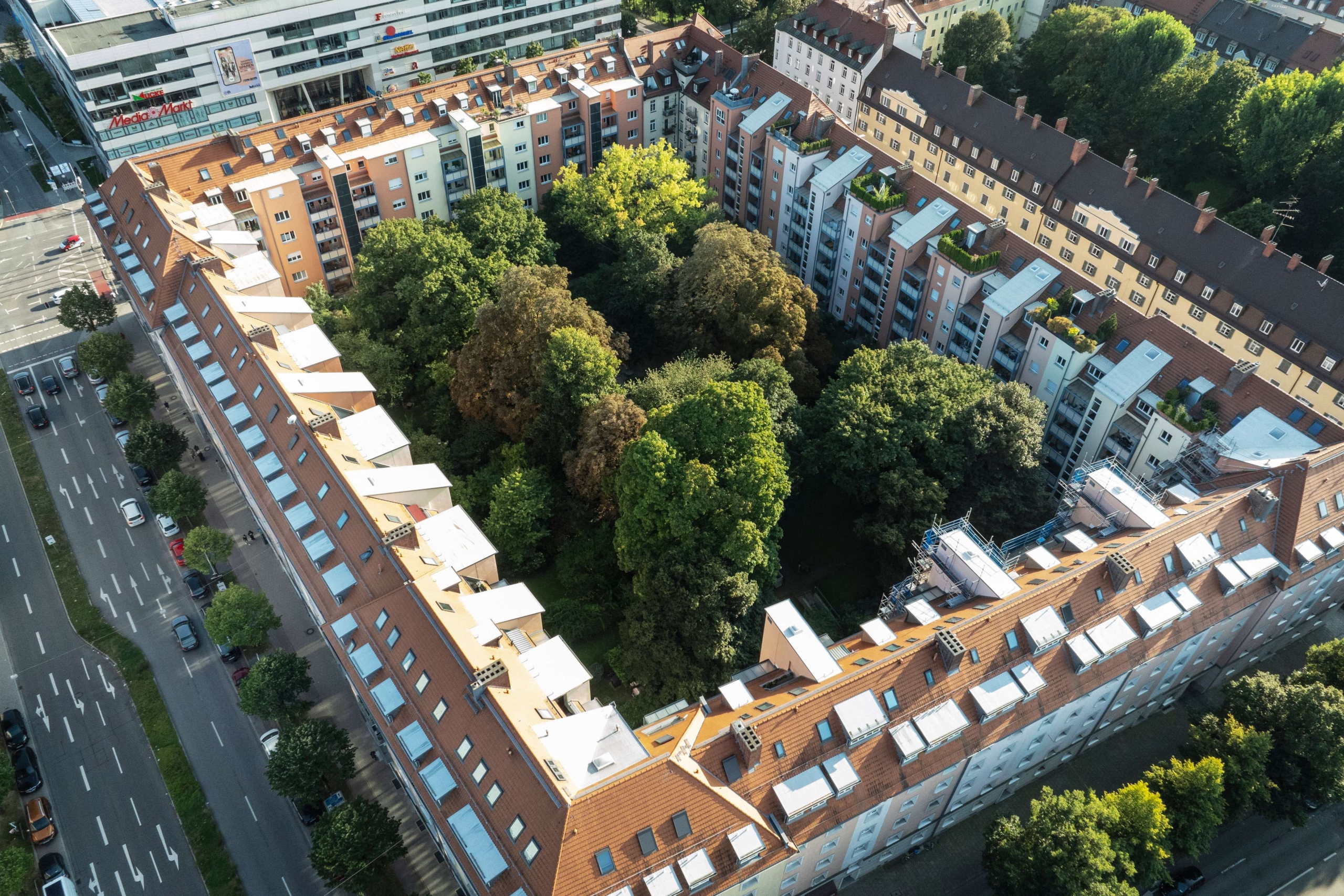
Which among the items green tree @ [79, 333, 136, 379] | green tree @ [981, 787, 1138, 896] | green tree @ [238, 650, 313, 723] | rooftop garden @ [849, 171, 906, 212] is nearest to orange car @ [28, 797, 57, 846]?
green tree @ [238, 650, 313, 723]

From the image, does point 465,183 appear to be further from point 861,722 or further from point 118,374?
point 861,722

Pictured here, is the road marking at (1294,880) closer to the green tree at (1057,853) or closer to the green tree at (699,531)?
the green tree at (1057,853)

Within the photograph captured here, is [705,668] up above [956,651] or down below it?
below

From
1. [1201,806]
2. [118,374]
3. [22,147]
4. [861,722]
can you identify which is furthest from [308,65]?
[1201,806]

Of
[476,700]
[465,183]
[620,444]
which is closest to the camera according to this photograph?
[476,700]

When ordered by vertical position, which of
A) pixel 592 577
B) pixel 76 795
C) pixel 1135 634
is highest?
pixel 1135 634

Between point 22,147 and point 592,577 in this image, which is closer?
point 592,577

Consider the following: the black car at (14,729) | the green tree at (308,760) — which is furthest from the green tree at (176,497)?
the green tree at (308,760)
